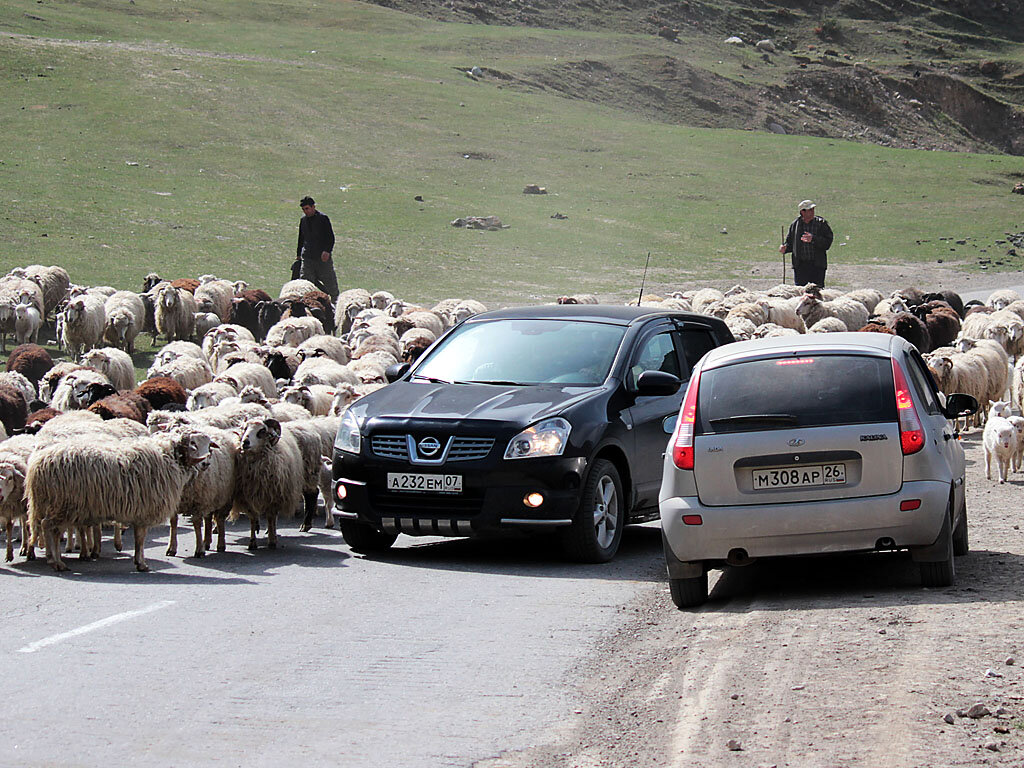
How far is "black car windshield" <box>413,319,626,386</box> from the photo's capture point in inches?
414

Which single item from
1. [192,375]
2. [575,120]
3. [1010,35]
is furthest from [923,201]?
[1010,35]

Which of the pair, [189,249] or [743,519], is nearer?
[743,519]

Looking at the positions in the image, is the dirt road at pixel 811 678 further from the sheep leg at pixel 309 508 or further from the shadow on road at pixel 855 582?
the sheep leg at pixel 309 508

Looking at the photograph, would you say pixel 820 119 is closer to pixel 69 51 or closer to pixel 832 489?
pixel 69 51

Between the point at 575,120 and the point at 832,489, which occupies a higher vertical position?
the point at 575,120

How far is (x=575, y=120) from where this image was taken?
234 ft

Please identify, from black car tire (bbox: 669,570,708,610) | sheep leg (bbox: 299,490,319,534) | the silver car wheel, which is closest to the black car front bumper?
the silver car wheel

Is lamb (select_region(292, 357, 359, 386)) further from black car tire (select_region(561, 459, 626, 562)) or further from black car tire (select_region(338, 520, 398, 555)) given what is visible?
black car tire (select_region(561, 459, 626, 562))

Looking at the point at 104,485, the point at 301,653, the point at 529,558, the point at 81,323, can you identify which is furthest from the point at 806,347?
the point at 81,323

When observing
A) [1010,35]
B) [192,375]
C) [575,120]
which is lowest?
[192,375]

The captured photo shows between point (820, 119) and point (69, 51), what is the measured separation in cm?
4967

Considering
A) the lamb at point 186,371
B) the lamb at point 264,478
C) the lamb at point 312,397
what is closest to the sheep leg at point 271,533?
the lamb at point 264,478

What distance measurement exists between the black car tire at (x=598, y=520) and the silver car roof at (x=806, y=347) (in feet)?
5.18

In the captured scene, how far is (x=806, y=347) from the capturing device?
27.1 ft
